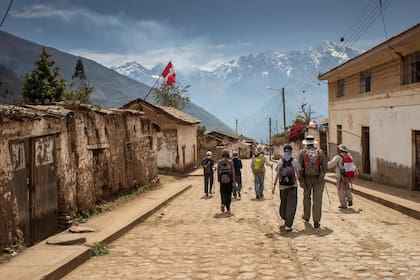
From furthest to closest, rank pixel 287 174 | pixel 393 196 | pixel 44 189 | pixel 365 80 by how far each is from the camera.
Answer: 1. pixel 365 80
2. pixel 393 196
3. pixel 287 174
4. pixel 44 189

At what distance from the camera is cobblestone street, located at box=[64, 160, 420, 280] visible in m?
5.95

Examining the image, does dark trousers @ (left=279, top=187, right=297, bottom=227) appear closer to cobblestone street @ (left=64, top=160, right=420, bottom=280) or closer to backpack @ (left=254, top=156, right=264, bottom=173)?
cobblestone street @ (left=64, top=160, right=420, bottom=280)

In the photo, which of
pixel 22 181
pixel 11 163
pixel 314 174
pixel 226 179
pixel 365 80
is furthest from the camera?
pixel 365 80

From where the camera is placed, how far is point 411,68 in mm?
15281

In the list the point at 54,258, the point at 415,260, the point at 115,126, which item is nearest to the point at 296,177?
the point at 415,260

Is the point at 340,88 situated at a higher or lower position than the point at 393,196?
higher

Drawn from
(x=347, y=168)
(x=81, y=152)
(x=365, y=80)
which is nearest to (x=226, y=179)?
(x=347, y=168)

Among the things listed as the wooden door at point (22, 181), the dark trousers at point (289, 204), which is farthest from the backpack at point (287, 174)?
the wooden door at point (22, 181)

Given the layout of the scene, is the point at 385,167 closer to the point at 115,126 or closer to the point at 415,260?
the point at 115,126

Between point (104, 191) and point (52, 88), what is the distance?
21081 mm

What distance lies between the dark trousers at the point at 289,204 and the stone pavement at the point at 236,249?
31cm

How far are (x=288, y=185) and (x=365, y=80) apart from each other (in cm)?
1293

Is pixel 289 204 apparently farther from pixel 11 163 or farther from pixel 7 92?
pixel 7 92

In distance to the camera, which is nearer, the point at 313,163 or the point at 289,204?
the point at 289,204
